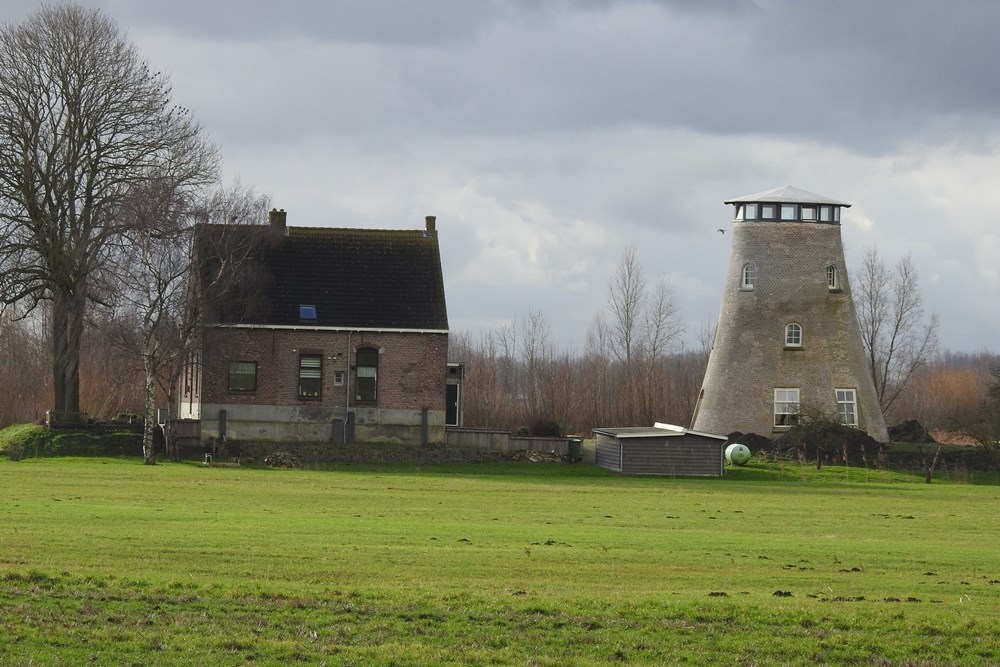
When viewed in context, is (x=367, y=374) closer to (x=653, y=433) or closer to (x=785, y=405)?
(x=653, y=433)

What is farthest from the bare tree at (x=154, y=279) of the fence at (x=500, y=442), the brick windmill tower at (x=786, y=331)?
the brick windmill tower at (x=786, y=331)

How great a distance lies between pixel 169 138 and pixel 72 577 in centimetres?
3900

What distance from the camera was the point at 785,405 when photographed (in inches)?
2446

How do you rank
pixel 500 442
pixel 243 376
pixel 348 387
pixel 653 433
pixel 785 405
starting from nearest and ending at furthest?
pixel 653 433 < pixel 243 376 < pixel 500 442 < pixel 348 387 < pixel 785 405

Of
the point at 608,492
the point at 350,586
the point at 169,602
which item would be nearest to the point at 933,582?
the point at 350,586

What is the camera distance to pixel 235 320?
53.3 m

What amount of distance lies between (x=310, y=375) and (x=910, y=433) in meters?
29.9

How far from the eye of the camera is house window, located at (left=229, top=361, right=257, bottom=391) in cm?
5397

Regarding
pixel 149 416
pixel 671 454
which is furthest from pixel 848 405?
pixel 149 416

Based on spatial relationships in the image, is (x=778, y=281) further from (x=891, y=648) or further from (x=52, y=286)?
(x=891, y=648)

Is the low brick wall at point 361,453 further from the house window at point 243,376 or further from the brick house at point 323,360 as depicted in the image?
the house window at point 243,376

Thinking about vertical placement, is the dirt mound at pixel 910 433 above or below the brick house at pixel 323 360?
below

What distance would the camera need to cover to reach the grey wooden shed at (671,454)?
167ft

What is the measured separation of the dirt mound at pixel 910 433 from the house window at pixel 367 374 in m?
26.6
